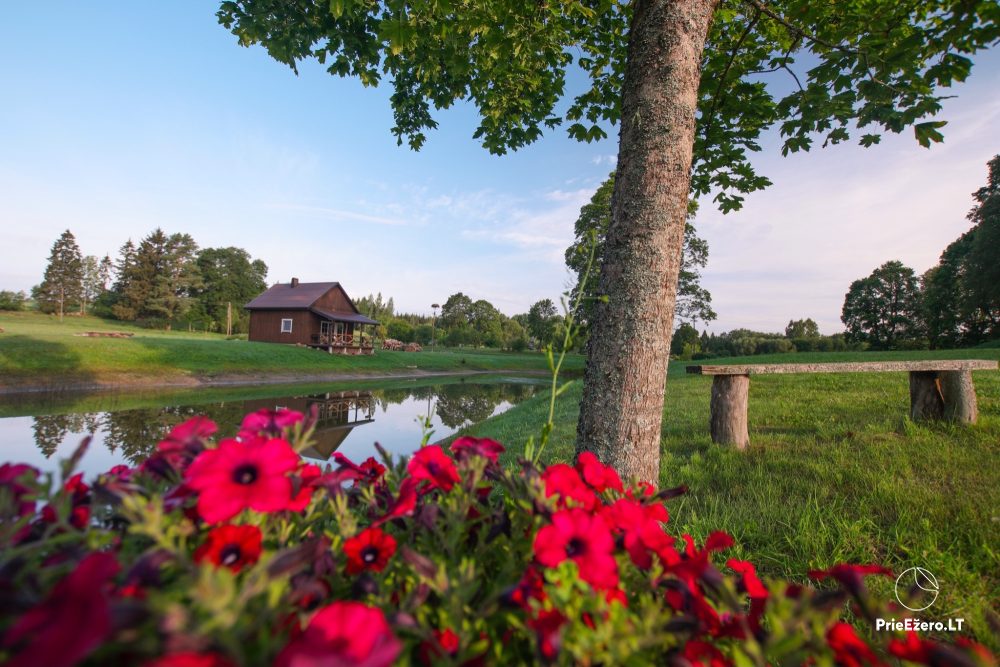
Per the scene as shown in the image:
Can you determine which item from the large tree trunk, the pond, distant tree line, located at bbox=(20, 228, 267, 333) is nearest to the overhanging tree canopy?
the large tree trunk

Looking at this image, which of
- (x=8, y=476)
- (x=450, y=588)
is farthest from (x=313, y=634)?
(x=8, y=476)

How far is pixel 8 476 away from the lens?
0.80m

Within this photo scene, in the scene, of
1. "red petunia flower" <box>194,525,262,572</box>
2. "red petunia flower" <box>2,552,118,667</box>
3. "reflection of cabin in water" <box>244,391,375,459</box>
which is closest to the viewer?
"red petunia flower" <box>2,552,118,667</box>

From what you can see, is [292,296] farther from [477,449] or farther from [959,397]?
[477,449]

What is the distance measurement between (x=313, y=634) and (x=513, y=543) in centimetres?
55

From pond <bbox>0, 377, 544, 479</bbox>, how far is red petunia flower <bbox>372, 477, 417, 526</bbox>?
3.30 metres

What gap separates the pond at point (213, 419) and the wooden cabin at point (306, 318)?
15935 millimetres

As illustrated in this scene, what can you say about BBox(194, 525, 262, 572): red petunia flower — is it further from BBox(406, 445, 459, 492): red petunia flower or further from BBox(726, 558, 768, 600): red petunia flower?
BBox(726, 558, 768, 600): red petunia flower

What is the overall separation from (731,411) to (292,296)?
124ft

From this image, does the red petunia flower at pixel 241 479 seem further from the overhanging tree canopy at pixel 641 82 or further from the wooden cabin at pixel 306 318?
the wooden cabin at pixel 306 318

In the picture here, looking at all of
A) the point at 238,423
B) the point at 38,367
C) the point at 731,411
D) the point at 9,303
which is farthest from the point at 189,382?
the point at 9,303

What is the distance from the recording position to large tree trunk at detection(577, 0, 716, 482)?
220 cm

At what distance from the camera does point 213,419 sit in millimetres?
10672

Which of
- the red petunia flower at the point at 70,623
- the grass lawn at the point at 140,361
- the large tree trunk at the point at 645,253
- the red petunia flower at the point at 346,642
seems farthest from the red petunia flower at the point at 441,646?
the grass lawn at the point at 140,361
